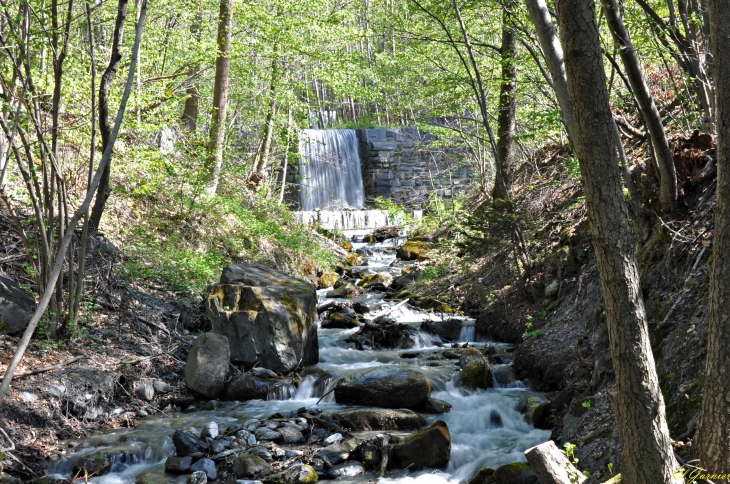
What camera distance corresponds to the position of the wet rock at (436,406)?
6664 mm

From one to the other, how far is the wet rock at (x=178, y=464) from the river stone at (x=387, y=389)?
6.96 ft

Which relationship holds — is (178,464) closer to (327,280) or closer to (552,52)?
(552,52)

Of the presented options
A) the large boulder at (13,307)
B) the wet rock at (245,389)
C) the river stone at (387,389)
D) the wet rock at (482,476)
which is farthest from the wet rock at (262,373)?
the wet rock at (482,476)

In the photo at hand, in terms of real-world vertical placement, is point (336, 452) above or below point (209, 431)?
below

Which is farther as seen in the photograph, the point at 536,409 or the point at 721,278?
the point at 536,409

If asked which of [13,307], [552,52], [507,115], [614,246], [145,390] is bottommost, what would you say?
[145,390]

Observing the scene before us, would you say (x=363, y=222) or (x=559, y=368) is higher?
(x=363, y=222)

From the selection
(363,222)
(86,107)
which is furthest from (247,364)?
(363,222)

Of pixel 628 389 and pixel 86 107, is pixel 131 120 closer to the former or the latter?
pixel 86 107

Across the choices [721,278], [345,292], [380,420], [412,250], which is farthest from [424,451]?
[412,250]

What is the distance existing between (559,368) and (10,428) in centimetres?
558

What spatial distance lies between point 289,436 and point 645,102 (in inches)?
188

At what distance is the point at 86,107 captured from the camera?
28.8 ft

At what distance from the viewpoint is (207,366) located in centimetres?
717
